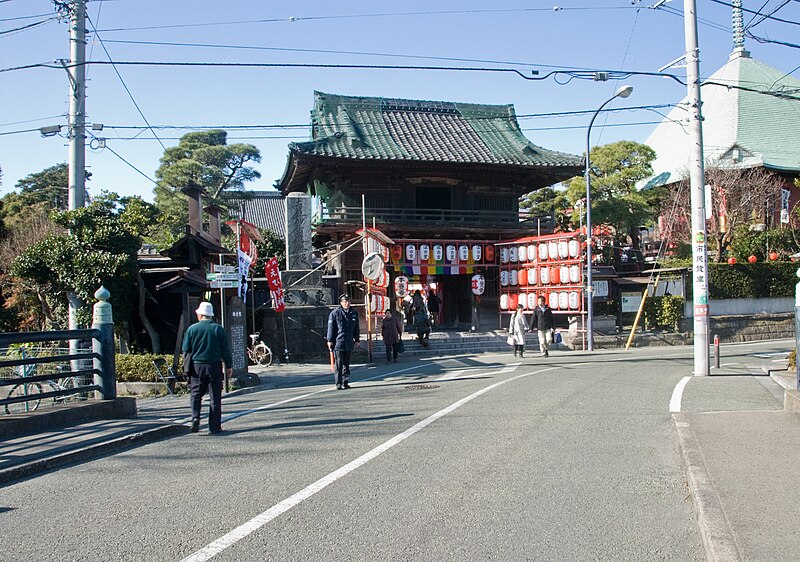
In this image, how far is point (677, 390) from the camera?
12.0m

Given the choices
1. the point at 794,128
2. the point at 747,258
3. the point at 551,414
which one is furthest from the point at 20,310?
the point at 794,128

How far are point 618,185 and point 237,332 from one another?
2193cm

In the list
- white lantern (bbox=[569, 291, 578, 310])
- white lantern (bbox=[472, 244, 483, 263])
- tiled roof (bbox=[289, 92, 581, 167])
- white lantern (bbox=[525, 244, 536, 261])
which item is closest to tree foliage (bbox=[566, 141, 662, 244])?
tiled roof (bbox=[289, 92, 581, 167])

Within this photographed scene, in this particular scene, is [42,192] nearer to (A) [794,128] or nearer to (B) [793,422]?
(B) [793,422]

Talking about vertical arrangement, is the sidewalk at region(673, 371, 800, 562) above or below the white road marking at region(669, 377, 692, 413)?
above

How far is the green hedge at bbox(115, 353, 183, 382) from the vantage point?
50.9 ft

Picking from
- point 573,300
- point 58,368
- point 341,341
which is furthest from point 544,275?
point 58,368

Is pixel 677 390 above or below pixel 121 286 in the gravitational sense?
below

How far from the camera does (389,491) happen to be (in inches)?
234

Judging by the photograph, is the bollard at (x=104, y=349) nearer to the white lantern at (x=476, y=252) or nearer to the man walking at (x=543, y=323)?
the man walking at (x=543, y=323)

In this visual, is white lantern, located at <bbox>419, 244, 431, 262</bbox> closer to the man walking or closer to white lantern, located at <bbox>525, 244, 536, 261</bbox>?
white lantern, located at <bbox>525, 244, 536, 261</bbox>

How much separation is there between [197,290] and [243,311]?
228 cm

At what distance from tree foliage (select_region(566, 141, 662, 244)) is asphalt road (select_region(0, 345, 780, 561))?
2153 cm

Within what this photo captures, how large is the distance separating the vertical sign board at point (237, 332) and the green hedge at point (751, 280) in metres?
19.9
